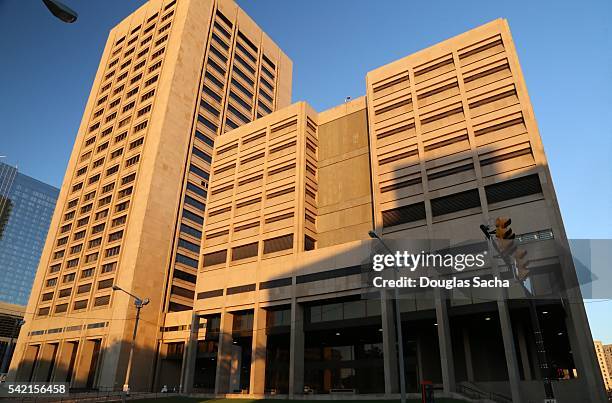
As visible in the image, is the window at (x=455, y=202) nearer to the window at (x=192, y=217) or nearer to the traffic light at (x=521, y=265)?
the traffic light at (x=521, y=265)

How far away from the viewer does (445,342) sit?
40.9 m

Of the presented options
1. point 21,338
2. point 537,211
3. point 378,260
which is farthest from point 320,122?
point 21,338

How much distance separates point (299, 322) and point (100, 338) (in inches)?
1487

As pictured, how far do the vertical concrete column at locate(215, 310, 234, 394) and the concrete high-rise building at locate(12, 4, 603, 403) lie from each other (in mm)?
233

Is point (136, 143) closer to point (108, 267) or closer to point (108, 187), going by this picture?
point (108, 187)

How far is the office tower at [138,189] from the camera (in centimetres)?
7138

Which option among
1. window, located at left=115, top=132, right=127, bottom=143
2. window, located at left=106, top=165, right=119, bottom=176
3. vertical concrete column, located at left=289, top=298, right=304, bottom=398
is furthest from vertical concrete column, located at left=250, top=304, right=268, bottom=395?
window, located at left=115, top=132, right=127, bottom=143

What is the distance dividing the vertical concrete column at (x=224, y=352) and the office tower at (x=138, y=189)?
17887mm

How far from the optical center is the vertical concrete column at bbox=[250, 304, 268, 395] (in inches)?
1983

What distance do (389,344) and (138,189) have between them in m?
53.6

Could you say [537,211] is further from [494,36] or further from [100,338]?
[100,338]

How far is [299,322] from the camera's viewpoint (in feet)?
168

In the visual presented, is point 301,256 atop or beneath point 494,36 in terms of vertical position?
beneath

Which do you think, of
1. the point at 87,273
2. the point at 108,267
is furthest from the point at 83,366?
the point at 87,273
